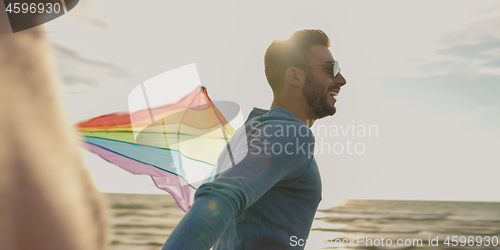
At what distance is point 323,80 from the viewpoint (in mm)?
1727

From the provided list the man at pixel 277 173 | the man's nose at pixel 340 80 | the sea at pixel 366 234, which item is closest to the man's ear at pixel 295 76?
the man at pixel 277 173

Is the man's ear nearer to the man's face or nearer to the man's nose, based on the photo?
the man's face

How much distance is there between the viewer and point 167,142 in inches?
62.0

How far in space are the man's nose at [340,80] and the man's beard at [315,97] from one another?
143 millimetres

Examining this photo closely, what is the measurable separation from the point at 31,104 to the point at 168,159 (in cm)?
119

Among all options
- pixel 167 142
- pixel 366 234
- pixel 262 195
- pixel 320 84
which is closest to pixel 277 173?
pixel 262 195

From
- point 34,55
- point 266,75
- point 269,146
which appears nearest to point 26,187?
point 34,55

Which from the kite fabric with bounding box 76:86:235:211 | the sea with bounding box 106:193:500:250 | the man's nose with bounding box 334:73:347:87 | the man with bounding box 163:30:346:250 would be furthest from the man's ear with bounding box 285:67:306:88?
the sea with bounding box 106:193:500:250

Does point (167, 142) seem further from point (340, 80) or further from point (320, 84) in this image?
point (340, 80)

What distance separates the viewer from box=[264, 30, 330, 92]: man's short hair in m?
1.75

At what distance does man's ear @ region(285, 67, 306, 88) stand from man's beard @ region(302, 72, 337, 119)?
1.0 inches

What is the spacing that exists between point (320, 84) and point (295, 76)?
14cm

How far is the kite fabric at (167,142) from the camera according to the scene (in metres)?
1.51

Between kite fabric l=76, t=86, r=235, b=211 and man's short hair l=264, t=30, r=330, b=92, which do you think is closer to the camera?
kite fabric l=76, t=86, r=235, b=211
